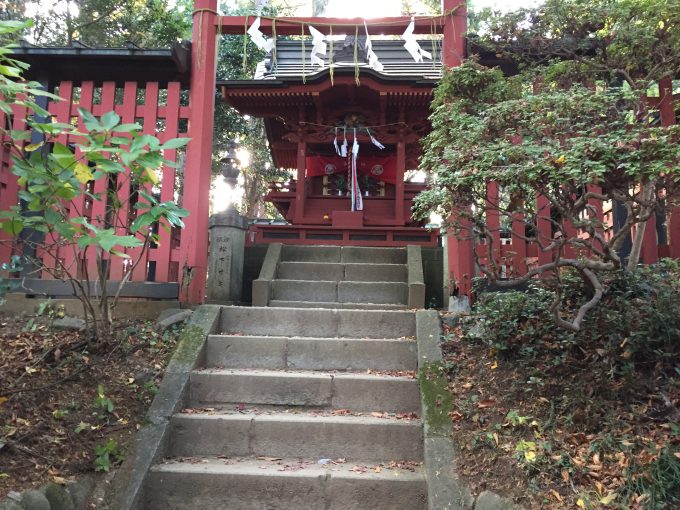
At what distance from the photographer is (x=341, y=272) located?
21.1 feet

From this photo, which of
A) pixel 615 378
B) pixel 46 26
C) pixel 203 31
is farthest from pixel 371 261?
pixel 46 26

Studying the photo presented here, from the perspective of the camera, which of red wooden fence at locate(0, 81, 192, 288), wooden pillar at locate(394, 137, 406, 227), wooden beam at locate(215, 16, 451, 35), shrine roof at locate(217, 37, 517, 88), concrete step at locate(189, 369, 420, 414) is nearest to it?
concrete step at locate(189, 369, 420, 414)

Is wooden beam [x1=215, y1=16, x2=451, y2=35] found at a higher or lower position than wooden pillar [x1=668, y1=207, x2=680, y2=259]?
higher

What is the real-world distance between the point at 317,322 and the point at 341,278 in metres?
1.77

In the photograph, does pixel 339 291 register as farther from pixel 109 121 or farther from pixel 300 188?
pixel 300 188

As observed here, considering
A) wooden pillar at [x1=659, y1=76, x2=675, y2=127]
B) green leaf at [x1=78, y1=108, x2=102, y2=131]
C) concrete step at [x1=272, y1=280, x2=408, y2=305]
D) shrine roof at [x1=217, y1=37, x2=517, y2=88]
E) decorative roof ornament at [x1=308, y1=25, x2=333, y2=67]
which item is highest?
shrine roof at [x1=217, y1=37, x2=517, y2=88]

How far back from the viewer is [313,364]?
13.8 feet

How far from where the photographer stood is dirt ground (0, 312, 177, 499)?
2.73 metres

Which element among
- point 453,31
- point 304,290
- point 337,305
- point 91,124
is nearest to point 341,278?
point 304,290

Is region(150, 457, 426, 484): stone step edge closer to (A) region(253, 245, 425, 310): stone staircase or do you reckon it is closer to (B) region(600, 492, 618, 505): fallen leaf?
(B) region(600, 492, 618, 505): fallen leaf

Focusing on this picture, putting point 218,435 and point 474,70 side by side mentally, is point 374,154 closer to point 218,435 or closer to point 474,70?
point 474,70

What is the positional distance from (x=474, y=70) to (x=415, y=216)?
1.41 m

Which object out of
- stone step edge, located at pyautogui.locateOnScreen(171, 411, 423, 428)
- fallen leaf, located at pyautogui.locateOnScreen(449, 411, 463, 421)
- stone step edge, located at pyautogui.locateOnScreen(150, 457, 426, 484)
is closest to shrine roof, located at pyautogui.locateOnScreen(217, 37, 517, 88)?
stone step edge, located at pyautogui.locateOnScreen(171, 411, 423, 428)

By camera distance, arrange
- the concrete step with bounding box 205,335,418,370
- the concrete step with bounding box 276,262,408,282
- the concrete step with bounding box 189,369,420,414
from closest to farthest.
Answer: the concrete step with bounding box 189,369,420,414, the concrete step with bounding box 205,335,418,370, the concrete step with bounding box 276,262,408,282
